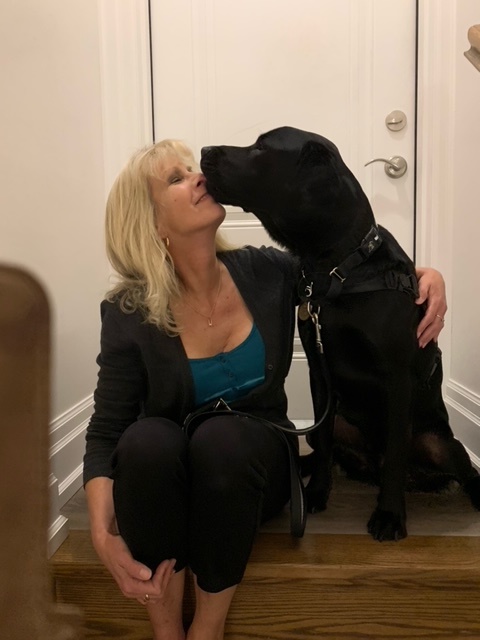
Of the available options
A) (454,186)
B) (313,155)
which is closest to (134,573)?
(313,155)

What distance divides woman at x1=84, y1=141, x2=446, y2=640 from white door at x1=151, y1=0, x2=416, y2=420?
74 centimetres

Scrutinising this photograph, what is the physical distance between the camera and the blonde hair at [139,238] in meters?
1.02

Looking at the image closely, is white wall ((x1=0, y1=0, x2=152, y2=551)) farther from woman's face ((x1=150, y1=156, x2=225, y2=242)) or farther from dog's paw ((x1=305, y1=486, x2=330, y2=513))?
dog's paw ((x1=305, y1=486, x2=330, y2=513))

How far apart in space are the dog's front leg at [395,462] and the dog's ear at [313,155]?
399 millimetres

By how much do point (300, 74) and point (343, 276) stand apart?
101cm

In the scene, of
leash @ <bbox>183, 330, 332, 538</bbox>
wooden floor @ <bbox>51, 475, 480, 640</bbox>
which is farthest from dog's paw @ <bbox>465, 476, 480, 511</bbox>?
leash @ <bbox>183, 330, 332, 538</bbox>

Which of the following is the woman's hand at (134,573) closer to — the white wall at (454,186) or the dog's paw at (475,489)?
the dog's paw at (475,489)

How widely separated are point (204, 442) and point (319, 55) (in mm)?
1339

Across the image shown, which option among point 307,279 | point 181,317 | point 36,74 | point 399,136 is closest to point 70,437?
point 181,317

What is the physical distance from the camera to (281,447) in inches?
39.5

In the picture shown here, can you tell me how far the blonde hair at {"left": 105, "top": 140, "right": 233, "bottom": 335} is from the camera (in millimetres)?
1021

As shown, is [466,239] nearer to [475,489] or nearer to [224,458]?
[475,489]

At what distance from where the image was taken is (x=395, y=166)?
67.1 inches

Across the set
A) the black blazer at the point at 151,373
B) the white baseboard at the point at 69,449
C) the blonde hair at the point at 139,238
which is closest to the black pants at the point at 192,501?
the black blazer at the point at 151,373
